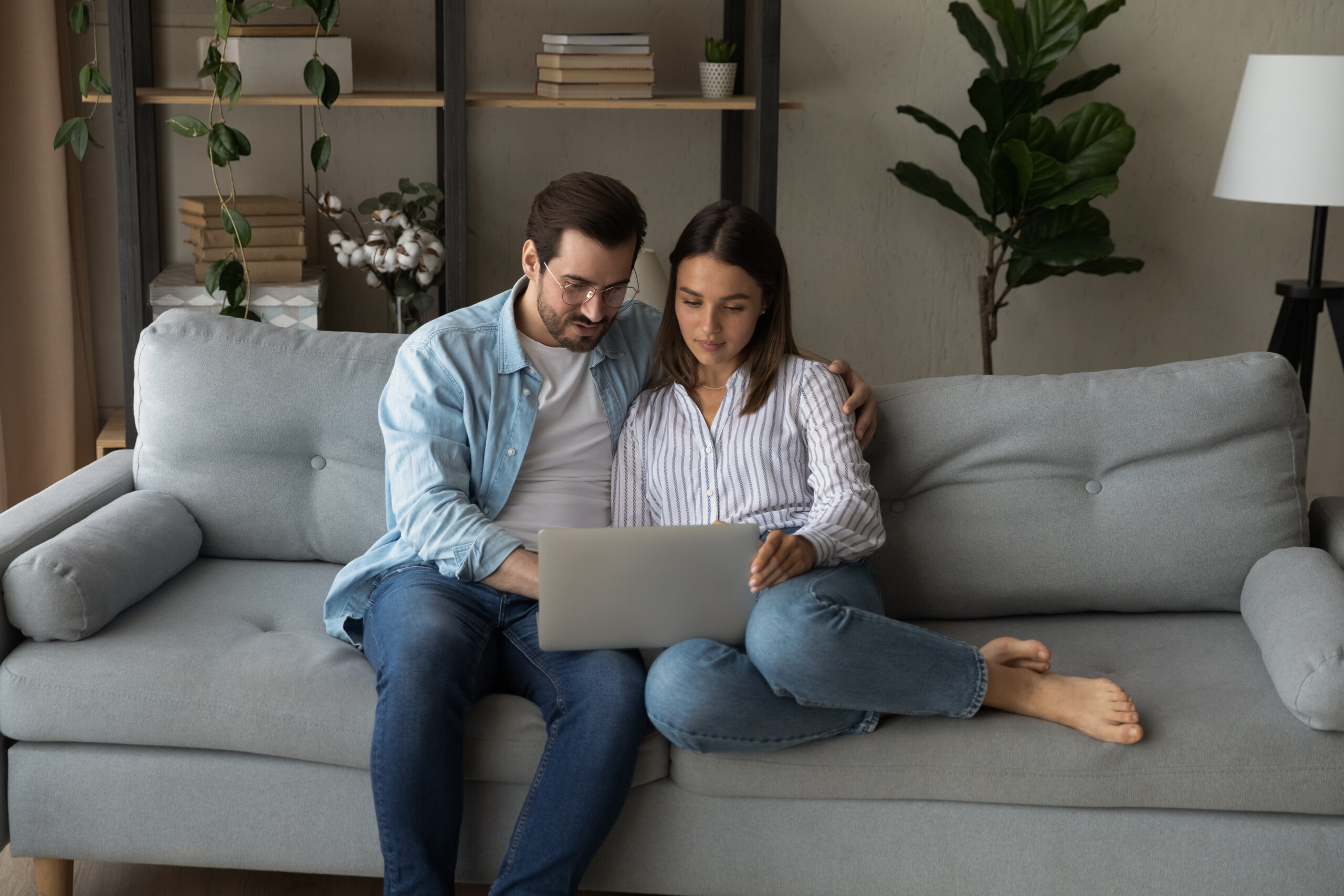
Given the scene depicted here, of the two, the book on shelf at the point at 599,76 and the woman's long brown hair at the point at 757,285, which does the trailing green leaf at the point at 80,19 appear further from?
the woman's long brown hair at the point at 757,285

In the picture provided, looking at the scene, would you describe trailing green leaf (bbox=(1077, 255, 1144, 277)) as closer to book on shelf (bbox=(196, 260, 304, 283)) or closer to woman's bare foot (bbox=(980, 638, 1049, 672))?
woman's bare foot (bbox=(980, 638, 1049, 672))

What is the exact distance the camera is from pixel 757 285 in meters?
1.78

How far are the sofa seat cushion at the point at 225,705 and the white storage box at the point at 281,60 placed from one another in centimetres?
147

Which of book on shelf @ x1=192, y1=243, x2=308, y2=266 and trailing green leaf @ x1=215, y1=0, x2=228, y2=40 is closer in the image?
trailing green leaf @ x1=215, y1=0, x2=228, y2=40

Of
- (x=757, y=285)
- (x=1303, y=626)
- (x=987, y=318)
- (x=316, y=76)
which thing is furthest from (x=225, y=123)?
(x=1303, y=626)

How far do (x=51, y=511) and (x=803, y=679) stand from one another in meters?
1.20

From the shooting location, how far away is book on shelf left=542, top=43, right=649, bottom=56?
2740 mm

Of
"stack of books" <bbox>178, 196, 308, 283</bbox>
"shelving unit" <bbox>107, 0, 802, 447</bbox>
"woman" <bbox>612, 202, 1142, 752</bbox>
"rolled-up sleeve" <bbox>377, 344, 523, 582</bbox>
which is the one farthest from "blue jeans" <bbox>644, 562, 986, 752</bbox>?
"stack of books" <bbox>178, 196, 308, 283</bbox>

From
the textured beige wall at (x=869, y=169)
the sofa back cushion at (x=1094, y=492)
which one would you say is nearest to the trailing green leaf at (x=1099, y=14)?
the textured beige wall at (x=869, y=169)

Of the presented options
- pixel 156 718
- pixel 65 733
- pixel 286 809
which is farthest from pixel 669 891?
pixel 65 733

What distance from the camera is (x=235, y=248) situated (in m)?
2.71

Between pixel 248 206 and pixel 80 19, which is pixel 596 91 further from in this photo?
pixel 80 19

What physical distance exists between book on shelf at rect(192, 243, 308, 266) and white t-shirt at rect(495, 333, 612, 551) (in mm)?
1140

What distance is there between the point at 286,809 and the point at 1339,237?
317cm
